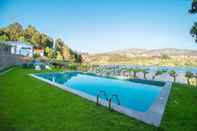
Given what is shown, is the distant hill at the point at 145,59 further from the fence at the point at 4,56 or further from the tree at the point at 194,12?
the tree at the point at 194,12

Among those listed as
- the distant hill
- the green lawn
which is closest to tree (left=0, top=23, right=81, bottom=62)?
the distant hill

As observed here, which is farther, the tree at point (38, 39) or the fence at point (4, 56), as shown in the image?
the tree at point (38, 39)

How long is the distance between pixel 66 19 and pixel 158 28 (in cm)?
1281

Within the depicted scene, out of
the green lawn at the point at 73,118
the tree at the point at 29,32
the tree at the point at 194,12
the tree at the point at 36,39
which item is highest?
the tree at the point at 29,32

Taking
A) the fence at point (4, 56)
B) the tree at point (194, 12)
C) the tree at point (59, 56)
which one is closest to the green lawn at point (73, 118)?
the tree at point (194, 12)

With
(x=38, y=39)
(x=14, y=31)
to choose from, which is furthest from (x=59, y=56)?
(x=14, y=31)

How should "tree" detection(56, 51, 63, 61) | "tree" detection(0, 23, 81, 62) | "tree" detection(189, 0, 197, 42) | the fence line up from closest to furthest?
"tree" detection(189, 0, 197, 42) < the fence < "tree" detection(56, 51, 63, 61) < "tree" detection(0, 23, 81, 62)

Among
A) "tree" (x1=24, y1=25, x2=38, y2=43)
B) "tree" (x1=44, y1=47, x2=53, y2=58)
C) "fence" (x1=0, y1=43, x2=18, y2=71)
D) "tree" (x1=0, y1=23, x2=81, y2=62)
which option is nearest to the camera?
"fence" (x1=0, y1=43, x2=18, y2=71)

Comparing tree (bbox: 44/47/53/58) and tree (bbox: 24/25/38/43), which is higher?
tree (bbox: 24/25/38/43)

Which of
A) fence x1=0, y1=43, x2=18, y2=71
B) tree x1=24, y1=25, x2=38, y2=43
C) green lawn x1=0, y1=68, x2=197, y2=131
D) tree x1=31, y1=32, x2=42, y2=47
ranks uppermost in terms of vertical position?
tree x1=24, y1=25, x2=38, y2=43

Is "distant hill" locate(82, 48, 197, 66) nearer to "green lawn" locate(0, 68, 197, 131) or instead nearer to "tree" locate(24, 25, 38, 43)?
"tree" locate(24, 25, 38, 43)

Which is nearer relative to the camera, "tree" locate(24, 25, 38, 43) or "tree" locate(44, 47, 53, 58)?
"tree" locate(44, 47, 53, 58)

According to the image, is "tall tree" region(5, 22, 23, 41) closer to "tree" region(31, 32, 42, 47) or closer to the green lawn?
"tree" region(31, 32, 42, 47)

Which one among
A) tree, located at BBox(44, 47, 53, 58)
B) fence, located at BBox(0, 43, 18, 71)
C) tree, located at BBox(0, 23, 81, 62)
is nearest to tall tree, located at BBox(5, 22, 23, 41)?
tree, located at BBox(0, 23, 81, 62)
